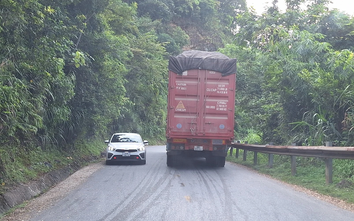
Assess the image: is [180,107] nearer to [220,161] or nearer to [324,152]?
[220,161]

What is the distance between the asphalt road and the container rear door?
2.57m

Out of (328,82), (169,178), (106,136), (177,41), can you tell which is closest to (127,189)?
(169,178)

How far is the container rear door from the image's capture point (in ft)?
45.9

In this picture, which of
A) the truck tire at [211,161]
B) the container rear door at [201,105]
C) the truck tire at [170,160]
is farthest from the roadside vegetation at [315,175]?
the truck tire at [170,160]

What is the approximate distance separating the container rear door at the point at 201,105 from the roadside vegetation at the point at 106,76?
7.81 ft

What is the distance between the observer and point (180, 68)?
46.1ft

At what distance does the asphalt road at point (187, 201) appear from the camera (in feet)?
22.7

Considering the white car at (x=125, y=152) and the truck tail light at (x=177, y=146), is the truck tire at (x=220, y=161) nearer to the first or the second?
the truck tail light at (x=177, y=146)

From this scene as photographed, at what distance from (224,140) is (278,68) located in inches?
155

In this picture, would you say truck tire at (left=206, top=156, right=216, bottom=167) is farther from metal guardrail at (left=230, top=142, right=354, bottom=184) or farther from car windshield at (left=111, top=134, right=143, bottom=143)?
car windshield at (left=111, top=134, right=143, bottom=143)

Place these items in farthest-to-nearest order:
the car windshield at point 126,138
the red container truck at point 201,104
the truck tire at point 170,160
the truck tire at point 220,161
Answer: the car windshield at point 126,138 → the truck tire at point 220,161 → the truck tire at point 170,160 → the red container truck at point 201,104

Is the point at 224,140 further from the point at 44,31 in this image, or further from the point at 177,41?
the point at 177,41

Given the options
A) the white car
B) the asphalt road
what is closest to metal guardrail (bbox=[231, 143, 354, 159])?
the asphalt road

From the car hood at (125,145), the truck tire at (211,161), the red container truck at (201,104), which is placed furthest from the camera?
the car hood at (125,145)
